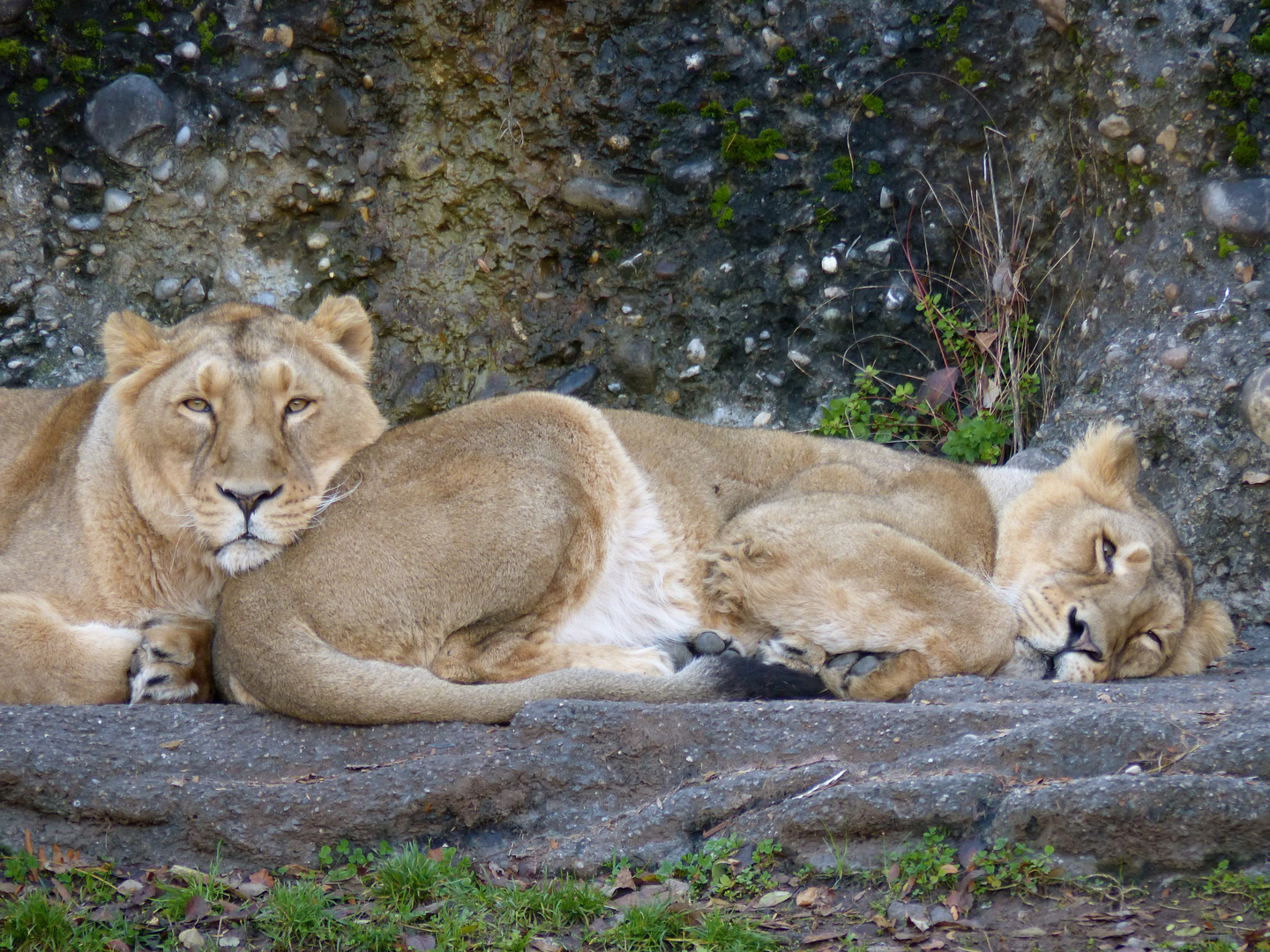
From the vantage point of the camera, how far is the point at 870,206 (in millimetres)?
7391

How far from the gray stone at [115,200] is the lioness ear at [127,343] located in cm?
237

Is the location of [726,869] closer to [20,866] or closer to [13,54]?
[20,866]

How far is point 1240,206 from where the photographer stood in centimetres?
615

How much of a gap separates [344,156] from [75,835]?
15.4 feet

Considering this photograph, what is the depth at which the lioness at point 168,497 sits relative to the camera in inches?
185

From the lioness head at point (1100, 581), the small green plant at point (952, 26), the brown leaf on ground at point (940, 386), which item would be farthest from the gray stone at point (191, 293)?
the lioness head at point (1100, 581)

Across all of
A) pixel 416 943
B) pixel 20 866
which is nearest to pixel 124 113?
pixel 20 866

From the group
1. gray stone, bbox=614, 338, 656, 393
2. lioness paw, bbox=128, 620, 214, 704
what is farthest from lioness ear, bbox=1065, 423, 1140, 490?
lioness paw, bbox=128, 620, 214, 704

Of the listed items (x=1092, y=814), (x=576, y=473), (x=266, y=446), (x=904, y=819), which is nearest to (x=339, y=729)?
(x=266, y=446)

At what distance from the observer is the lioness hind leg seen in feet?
16.0

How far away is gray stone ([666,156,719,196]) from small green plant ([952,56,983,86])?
151 cm

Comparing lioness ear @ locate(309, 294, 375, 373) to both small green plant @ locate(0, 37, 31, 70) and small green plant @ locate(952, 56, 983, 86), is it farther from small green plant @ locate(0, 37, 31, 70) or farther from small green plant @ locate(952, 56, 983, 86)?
small green plant @ locate(952, 56, 983, 86)

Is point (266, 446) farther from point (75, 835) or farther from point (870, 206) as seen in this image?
point (870, 206)

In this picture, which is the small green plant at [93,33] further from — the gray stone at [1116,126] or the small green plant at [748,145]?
the gray stone at [1116,126]
